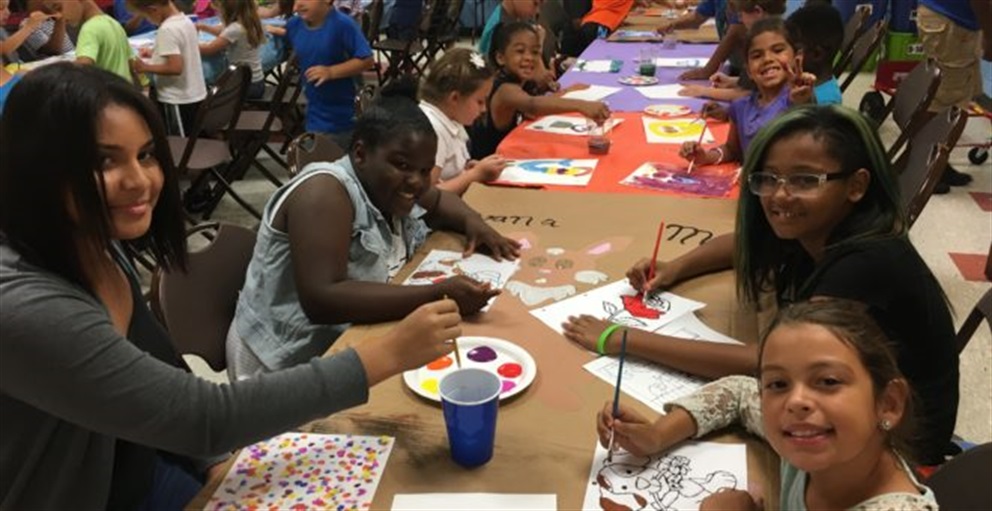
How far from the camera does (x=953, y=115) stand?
238cm

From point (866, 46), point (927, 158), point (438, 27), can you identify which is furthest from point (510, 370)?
point (438, 27)

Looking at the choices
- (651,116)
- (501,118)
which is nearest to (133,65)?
(501,118)

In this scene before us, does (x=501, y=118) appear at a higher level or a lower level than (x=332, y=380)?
lower

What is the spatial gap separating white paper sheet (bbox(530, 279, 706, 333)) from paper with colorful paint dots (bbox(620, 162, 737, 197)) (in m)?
0.75

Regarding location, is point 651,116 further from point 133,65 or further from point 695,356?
point 133,65

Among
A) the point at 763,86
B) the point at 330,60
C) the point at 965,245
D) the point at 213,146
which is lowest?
the point at 965,245

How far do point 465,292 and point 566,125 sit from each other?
169 cm

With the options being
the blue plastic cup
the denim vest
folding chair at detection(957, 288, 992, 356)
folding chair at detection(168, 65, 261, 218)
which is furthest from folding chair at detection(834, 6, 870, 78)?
the blue plastic cup

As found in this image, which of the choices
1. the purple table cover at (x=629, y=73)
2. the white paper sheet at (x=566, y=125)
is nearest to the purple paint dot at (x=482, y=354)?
the white paper sheet at (x=566, y=125)

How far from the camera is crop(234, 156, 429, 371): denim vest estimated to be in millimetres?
1794

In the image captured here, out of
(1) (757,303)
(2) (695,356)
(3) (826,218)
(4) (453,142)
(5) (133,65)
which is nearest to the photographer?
(2) (695,356)

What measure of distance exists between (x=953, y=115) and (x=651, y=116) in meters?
1.20

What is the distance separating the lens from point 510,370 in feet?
4.96

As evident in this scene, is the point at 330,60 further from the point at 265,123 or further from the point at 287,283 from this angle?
the point at 287,283
